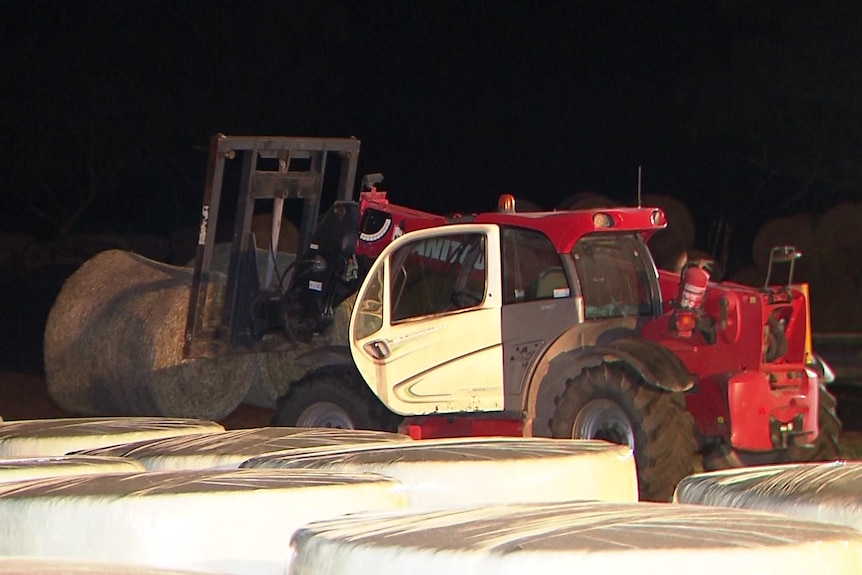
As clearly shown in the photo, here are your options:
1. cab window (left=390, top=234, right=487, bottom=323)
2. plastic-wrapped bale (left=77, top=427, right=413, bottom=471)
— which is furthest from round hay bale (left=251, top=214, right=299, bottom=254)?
plastic-wrapped bale (left=77, top=427, right=413, bottom=471)

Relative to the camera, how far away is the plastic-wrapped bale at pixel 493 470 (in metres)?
2.98

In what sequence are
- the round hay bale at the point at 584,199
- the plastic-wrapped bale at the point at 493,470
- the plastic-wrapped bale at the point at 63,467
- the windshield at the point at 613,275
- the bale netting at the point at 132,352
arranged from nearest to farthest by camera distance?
the plastic-wrapped bale at the point at 493,470 → the plastic-wrapped bale at the point at 63,467 → the windshield at the point at 613,275 → the bale netting at the point at 132,352 → the round hay bale at the point at 584,199

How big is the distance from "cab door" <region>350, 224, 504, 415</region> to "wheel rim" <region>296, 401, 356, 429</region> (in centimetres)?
29

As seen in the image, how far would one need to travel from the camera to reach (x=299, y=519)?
102 inches

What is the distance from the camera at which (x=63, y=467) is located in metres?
3.14

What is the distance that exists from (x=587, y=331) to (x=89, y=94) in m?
31.5

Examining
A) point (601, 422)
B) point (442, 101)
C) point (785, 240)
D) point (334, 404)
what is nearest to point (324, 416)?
point (334, 404)

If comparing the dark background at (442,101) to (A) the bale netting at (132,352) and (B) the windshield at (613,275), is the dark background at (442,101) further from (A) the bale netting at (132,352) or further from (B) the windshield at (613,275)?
(B) the windshield at (613,275)

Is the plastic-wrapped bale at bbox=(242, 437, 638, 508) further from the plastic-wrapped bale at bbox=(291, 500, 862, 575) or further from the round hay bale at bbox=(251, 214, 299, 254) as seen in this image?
the round hay bale at bbox=(251, 214, 299, 254)

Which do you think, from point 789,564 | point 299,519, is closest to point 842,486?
point 789,564

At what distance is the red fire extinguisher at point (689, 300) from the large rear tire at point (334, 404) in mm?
2016

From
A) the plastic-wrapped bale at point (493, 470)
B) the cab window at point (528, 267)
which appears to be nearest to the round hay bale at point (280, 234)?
the cab window at point (528, 267)

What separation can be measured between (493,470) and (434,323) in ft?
21.5

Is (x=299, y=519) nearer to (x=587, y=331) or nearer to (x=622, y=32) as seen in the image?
(x=587, y=331)
